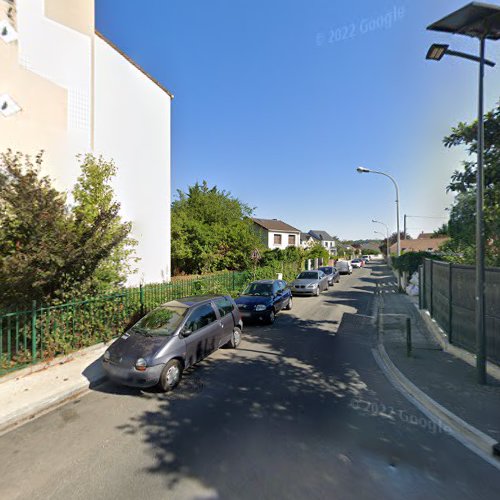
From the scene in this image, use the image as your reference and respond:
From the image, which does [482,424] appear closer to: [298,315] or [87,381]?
[87,381]

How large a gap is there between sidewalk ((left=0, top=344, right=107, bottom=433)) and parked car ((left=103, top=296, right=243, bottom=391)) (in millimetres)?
724

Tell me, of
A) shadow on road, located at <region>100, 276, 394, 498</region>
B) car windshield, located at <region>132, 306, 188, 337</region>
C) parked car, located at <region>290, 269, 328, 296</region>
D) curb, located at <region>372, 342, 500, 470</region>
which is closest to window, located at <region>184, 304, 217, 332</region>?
car windshield, located at <region>132, 306, 188, 337</region>

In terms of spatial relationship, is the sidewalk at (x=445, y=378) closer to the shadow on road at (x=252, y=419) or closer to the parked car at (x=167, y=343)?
the shadow on road at (x=252, y=419)

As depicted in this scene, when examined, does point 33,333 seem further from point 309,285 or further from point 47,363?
point 309,285

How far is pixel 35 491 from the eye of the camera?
306cm

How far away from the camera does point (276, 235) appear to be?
4741 centimetres

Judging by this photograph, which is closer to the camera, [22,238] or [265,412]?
[265,412]

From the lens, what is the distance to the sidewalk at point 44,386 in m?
4.57

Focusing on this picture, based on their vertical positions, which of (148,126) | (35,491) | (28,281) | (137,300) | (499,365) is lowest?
(35,491)

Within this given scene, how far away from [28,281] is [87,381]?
7.78 ft

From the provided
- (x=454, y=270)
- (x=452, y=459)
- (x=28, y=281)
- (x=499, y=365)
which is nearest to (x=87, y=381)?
(x=28, y=281)

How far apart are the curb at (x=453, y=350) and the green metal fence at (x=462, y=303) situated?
4.4 inches

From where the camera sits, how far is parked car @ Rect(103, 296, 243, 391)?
5.04 meters

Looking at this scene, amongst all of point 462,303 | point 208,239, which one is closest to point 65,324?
point 462,303
